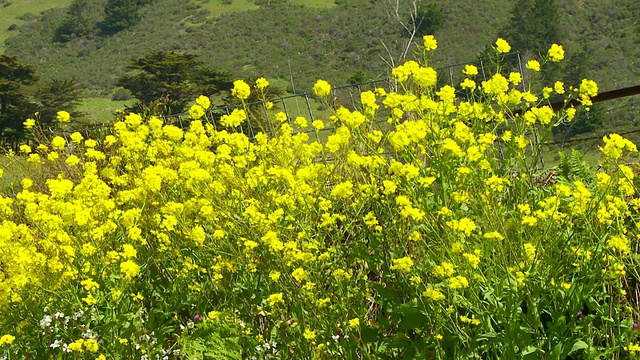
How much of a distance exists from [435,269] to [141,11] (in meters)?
88.5

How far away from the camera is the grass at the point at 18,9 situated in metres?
89.4

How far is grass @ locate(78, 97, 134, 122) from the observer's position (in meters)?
54.2

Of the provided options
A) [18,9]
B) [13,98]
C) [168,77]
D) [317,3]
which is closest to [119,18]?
[18,9]

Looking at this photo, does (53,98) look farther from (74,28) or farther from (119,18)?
(74,28)

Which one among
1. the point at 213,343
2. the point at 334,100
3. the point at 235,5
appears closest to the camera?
the point at 213,343

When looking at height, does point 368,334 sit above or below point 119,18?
above

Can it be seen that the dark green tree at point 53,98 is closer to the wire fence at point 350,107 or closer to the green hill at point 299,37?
the green hill at point 299,37

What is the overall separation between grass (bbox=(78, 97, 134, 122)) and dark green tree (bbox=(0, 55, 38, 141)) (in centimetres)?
1802

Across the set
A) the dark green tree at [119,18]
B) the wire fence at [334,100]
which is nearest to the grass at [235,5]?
the dark green tree at [119,18]

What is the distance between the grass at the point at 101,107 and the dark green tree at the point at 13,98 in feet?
59.1

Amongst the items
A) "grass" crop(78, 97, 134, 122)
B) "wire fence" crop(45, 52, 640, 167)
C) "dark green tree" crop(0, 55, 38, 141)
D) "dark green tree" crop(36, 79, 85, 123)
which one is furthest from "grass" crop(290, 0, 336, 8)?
"wire fence" crop(45, 52, 640, 167)

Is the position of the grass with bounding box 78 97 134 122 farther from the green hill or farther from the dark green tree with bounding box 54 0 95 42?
the dark green tree with bounding box 54 0 95 42

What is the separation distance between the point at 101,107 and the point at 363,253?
58.8 meters

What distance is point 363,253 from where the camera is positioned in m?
2.43
